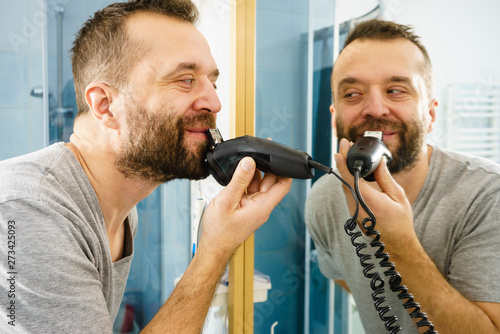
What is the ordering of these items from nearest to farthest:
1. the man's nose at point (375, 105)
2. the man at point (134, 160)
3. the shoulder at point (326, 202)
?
the man at point (134, 160) < the man's nose at point (375, 105) < the shoulder at point (326, 202)

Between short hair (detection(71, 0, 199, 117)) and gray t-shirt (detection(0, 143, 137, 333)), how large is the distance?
0.26 metres

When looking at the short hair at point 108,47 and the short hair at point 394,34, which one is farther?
the short hair at point 394,34

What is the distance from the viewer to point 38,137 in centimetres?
100

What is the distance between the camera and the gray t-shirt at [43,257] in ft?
2.30

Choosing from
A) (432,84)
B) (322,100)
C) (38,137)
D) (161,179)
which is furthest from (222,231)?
(432,84)

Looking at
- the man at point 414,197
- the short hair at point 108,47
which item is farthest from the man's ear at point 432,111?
the short hair at point 108,47

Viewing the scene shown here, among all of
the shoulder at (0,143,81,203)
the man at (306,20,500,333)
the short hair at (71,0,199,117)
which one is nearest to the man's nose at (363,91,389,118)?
the man at (306,20,500,333)

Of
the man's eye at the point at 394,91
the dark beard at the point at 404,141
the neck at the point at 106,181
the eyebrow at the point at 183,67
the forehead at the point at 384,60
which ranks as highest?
the forehead at the point at 384,60

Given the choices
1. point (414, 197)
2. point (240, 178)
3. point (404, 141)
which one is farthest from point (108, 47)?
point (414, 197)

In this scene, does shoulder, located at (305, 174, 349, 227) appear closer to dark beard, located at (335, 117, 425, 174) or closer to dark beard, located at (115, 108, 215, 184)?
dark beard, located at (335, 117, 425, 174)

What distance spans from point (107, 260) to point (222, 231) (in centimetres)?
31

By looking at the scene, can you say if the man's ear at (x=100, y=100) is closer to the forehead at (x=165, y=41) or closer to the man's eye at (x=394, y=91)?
the forehead at (x=165, y=41)

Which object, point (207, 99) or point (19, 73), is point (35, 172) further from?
point (207, 99)

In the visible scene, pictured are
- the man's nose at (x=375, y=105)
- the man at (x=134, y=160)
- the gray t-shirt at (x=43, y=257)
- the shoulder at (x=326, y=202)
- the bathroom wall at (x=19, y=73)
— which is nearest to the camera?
the gray t-shirt at (x=43, y=257)
